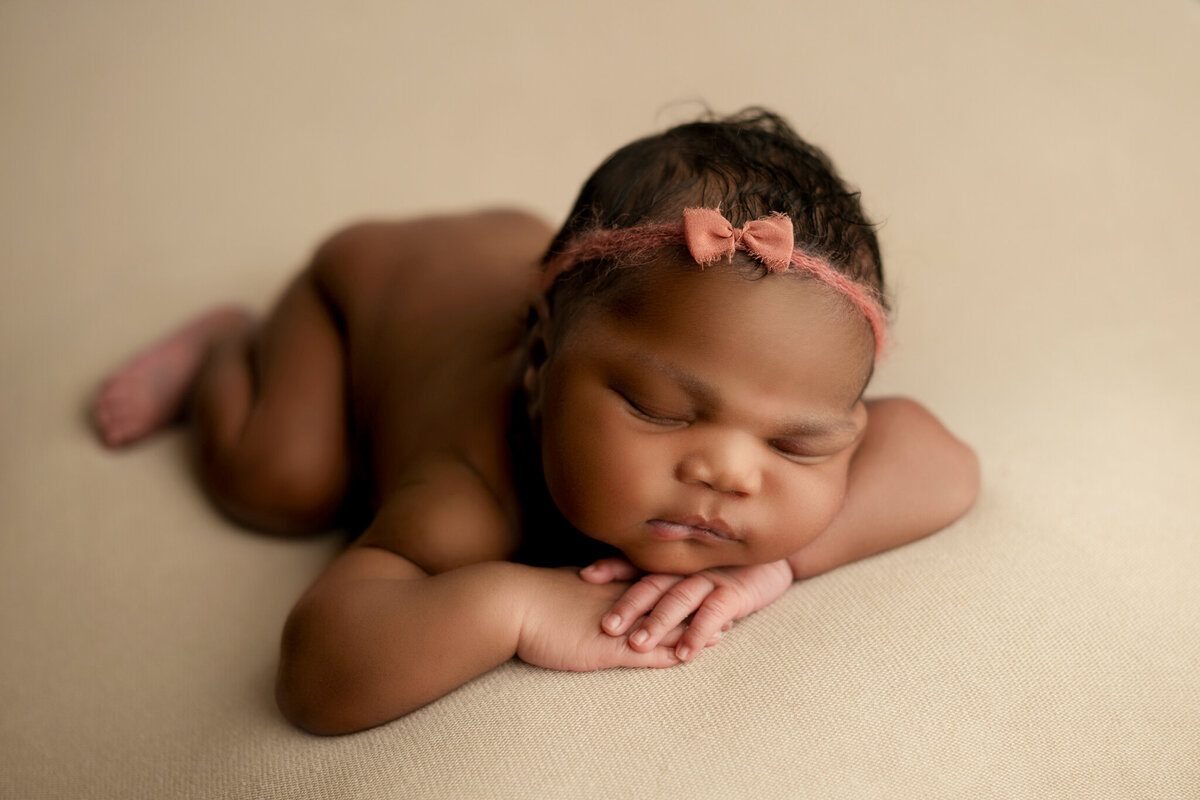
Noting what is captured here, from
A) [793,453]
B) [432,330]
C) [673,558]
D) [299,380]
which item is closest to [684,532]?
[673,558]

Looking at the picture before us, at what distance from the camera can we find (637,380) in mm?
983

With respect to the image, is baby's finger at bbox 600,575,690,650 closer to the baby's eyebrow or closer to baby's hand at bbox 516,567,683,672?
baby's hand at bbox 516,567,683,672

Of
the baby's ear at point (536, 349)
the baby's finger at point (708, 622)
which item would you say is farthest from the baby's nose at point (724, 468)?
the baby's ear at point (536, 349)

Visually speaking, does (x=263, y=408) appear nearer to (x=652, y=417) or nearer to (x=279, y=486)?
(x=279, y=486)

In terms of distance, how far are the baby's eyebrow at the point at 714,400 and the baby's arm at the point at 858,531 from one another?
0.49ft

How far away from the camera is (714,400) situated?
962 mm

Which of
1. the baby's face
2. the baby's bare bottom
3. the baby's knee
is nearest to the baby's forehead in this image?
the baby's face

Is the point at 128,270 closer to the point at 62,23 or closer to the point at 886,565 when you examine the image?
the point at 62,23

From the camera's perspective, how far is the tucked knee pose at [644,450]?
3.16 ft

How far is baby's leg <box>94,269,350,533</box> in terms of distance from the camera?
54.7 inches

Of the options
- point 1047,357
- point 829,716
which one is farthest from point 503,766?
point 1047,357

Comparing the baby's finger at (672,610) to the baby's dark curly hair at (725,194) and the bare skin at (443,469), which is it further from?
the baby's dark curly hair at (725,194)

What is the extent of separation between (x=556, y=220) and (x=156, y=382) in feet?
2.49

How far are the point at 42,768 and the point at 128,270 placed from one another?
90 cm
